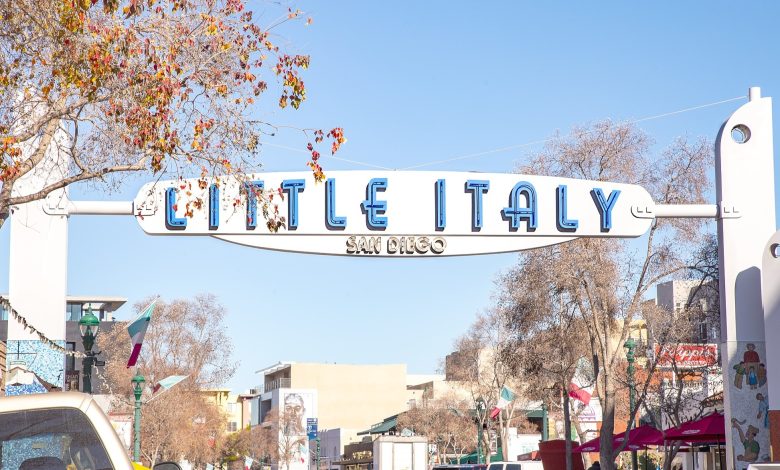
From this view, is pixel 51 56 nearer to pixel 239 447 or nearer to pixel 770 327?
pixel 770 327

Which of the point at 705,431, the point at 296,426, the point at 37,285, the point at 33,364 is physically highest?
the point at 37,285

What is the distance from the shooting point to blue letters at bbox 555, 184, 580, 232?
1755cm

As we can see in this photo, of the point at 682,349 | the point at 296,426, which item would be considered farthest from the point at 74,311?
the point at 682,349

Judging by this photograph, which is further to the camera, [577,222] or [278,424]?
[278,424]

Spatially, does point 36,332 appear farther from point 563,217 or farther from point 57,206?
point 563,217

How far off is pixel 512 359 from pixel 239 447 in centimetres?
10190

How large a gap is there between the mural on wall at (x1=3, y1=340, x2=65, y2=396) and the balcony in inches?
4939

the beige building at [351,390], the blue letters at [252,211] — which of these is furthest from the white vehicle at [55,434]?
the beige building at [351,390]

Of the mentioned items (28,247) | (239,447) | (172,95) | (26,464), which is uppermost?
(172,95)

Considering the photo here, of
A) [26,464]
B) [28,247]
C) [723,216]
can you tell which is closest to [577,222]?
[723,216]

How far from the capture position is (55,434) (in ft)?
16.1

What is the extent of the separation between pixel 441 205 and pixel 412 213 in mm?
465

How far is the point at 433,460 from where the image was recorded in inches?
3583

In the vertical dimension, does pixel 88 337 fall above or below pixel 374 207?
below
